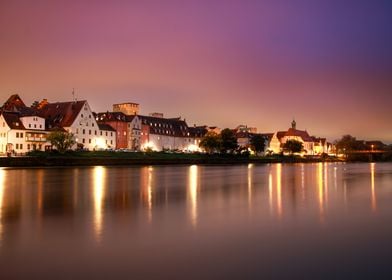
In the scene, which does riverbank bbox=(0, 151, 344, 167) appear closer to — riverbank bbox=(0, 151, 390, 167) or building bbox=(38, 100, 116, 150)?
riverbank bbox=(0, 151, 390, 167)

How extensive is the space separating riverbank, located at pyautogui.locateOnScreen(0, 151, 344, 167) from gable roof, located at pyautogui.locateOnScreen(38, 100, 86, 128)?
1566 cm

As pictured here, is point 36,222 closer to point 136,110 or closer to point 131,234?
point 131,234

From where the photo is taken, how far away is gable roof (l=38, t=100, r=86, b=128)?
10462 cm

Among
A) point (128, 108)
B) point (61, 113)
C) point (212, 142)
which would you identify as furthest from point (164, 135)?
point (61, 113)

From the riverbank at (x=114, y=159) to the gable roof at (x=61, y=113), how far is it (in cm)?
1566

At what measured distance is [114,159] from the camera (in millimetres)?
89625

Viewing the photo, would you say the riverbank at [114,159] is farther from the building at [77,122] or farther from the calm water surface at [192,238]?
the calm water surface at [192,238]

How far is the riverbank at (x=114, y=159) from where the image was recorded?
240ft

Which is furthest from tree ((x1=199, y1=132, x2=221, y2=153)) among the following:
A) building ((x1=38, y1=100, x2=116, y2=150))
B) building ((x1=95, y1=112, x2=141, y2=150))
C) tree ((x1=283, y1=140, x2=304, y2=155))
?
tree ((x1=283, y1=140, x2=304, y2=155))

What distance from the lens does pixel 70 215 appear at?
21734 millimetres

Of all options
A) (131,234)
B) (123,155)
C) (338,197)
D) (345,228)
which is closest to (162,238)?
(131,234)

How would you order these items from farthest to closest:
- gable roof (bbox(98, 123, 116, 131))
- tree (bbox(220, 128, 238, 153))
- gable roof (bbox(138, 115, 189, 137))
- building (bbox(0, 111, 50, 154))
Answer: gable roof (bbox(138, 115, 189, 137)) < tree (bbox(220, 128, 238, 153)) < gable roof (bbox(98, 123, 116, 131)) < building (bbox(0, 111, 50, 154))

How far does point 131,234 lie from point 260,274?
6.66 meters

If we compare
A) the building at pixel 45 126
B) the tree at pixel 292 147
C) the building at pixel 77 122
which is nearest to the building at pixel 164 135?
the building at pixel 45 126
